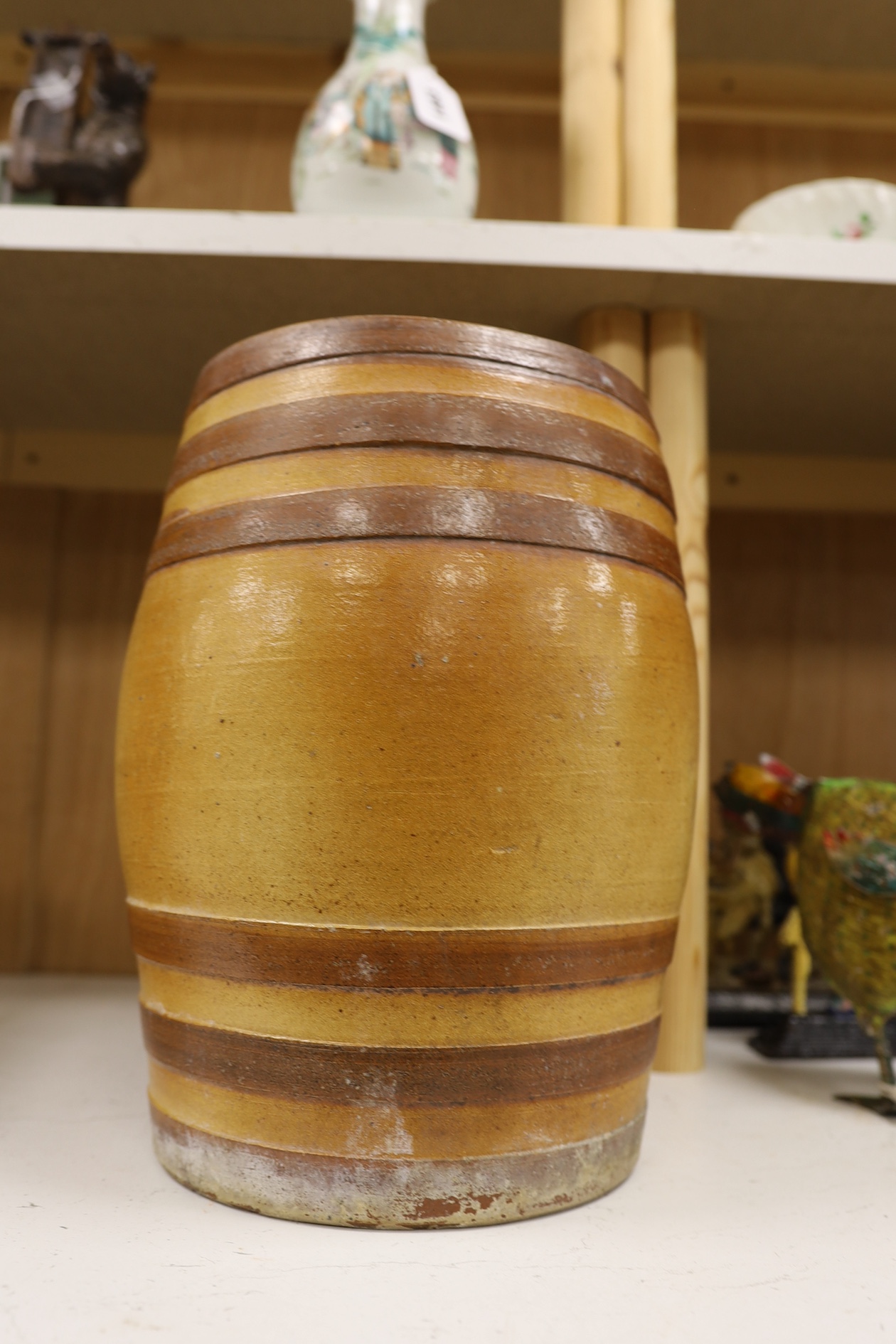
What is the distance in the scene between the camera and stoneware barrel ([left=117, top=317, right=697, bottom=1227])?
0.48 meters

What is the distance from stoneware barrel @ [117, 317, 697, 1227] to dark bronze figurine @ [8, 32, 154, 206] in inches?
18.7

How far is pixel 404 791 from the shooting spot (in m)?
0.48

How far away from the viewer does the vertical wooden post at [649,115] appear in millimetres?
847

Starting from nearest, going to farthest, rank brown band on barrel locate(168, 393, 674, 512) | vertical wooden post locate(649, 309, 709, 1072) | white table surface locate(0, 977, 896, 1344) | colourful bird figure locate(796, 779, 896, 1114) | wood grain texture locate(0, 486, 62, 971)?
white table surface locate(0, 977, 896, 1344), brown band on barrel locate(168, 393, 674, 512), colourful bird figure locate(796, 779, 896, 1114), vertical wooden post locate(649, 309, 709, 1072), wood grain texture locate(0, 486, 62, 971)

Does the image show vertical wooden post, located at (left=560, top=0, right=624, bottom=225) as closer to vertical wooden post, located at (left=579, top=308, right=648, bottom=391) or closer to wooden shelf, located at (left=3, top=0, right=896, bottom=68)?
vertical wooden post, located at (left=579, top=308, right=648, bottom=391)

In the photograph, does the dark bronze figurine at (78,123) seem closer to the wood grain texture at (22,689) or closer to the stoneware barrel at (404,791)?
the wood grain texture at (22,689)

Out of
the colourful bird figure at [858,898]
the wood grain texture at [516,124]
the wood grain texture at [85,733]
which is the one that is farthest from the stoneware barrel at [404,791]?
the wood grain texture at [516,124]

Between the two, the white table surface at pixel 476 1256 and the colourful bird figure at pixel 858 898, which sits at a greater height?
the colourful bird figure at pixel 858 898

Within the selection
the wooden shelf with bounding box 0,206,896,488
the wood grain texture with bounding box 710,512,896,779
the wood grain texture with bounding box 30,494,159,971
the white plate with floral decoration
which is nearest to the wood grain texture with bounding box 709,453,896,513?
the wood grain texture with bounding box 710,512,896,779

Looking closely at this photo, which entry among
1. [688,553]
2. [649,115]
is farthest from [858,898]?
[649,115]

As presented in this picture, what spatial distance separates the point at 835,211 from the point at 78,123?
2.13 feet

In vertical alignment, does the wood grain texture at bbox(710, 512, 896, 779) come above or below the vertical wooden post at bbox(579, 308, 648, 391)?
below

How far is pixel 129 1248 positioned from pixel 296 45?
3.91ft

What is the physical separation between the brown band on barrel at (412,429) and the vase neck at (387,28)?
0.49 meters
